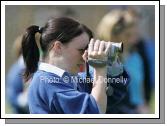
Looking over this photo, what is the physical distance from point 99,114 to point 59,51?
1.84 feet

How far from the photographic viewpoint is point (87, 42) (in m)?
3.45

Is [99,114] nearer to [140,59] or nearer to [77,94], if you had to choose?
[77,94]

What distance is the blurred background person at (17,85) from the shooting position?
363 cm

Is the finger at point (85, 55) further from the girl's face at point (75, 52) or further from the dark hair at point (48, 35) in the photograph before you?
the dark hair at point (48, 35)

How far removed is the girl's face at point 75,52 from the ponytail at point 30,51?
22 cm

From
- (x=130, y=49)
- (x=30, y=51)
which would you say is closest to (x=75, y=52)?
(x=30, y=51)

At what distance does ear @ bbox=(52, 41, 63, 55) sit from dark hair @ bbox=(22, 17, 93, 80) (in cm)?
2

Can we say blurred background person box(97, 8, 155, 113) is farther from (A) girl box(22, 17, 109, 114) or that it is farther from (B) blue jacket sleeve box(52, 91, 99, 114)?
(B) blue jacket sleeve box(52, 91, 99, 114)

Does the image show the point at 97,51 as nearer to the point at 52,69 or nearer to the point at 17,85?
the point at 52,69

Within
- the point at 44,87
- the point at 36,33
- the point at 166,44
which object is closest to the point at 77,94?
the point at 44,87

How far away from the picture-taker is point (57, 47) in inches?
134

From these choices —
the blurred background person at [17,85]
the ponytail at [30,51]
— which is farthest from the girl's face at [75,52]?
the blurred background person at [17,85]

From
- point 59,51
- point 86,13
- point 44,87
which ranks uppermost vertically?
point 86,13

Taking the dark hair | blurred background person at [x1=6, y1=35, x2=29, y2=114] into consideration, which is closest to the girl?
the dark hair
